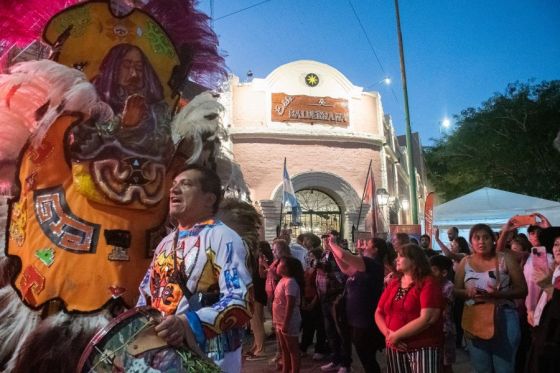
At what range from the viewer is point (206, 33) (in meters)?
3.53

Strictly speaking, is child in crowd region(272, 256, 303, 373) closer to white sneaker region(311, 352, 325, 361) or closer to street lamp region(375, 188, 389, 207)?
white sneaker region(311, 352, 325, 361)

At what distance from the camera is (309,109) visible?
15805mm

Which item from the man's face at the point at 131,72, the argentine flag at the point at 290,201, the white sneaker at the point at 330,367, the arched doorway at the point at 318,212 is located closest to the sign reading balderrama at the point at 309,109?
the arched doorway at the point at 318,212

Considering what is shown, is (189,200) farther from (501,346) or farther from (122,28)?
(501,346)

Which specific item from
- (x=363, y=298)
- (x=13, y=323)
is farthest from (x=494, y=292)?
(x=13, y=323)

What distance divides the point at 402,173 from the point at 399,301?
64.9ft

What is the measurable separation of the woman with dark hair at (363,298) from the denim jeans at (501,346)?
39.6 inches

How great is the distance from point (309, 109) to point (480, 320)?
12.8 metres

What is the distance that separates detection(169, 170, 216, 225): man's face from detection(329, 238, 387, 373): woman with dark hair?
2.37 m

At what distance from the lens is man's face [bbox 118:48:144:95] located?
306 centimetres

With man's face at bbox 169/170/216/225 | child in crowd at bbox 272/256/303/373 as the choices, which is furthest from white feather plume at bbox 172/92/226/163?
child in crowd at bbox 272/256/303/373

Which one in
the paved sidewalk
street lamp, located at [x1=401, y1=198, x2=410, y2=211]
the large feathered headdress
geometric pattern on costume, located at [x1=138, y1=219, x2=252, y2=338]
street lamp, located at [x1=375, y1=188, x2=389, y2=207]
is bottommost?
the paved sidewalk

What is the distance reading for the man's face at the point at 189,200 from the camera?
2.15 metres

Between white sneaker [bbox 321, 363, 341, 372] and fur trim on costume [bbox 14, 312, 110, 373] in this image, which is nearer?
fur trim on costume [bbox 14, 312, 110, 373]
